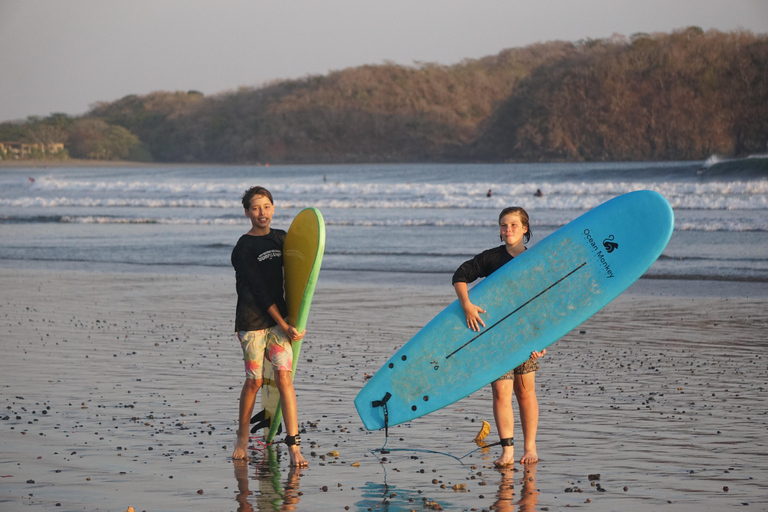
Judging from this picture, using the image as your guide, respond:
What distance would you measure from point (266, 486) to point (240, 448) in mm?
456

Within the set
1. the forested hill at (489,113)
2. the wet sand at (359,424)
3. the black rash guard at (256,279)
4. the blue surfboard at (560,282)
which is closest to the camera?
the wet sand at (359,424)

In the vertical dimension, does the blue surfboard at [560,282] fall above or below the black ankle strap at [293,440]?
above

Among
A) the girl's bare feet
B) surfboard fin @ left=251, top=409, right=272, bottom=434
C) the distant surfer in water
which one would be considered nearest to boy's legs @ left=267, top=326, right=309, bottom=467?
surfboard fin @ left=251, top=409, right=272, bottom=434

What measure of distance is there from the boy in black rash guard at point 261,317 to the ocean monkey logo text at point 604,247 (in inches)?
63.0

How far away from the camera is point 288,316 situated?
14.5 ft

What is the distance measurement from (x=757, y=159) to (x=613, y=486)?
36.4 m

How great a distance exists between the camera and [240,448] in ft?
13.9

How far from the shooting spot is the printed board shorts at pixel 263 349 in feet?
13.9

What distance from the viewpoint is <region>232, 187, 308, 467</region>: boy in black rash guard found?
4195 millimetres

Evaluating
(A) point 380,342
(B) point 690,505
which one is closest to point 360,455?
(B) point 690,505

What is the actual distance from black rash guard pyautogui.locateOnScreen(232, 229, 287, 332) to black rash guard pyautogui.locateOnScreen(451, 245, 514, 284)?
36.2 inches

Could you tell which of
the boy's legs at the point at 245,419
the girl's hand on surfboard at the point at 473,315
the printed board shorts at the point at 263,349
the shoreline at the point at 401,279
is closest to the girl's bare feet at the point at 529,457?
the girl's hand on surfboard at the point at 473,315

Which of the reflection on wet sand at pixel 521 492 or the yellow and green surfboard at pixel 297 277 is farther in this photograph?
the yellow and green surfboard at pixel 297 277

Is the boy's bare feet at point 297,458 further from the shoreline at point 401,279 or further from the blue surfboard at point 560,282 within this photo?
the shoreline at point 401,279
